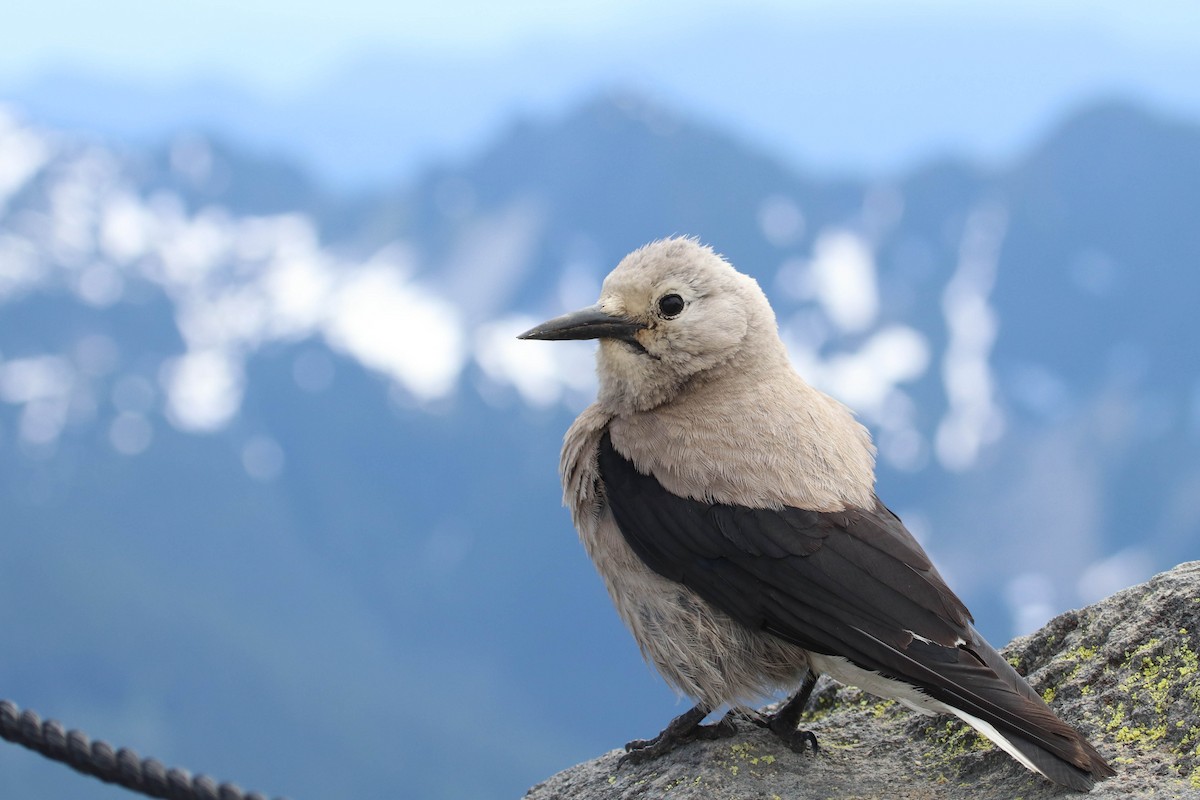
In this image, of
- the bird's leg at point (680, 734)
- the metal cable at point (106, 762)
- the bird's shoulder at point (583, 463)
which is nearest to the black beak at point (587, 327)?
the bird's shoulder at point (583, 463)

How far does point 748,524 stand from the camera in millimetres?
3896

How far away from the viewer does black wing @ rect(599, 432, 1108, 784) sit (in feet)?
11.5

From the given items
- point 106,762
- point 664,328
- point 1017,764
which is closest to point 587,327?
point 664,328

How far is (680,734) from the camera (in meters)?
4.24

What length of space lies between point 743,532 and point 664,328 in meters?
1.01

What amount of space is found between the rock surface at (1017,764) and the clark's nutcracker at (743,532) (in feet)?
0.44

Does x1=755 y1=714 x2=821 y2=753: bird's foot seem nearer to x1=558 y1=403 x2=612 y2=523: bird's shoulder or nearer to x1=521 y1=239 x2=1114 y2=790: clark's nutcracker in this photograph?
x1=521 y1=239 x2=1114 y2=790: clark's nutcracker

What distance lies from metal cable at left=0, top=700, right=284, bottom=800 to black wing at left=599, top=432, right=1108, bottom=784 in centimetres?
183

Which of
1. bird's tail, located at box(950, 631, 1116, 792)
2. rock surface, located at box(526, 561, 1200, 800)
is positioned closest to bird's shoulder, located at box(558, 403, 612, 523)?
rock surface, located at box(526, 561, 1200, 800)

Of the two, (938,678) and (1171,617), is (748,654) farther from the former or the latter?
(1171,617)

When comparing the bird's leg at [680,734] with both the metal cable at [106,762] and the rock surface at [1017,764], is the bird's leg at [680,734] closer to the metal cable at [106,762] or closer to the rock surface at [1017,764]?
the rock surface at [1017,764]

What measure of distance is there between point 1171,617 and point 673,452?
1.83 m

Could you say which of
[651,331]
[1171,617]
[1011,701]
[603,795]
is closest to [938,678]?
[1011,701]

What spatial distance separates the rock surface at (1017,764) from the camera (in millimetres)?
3596
